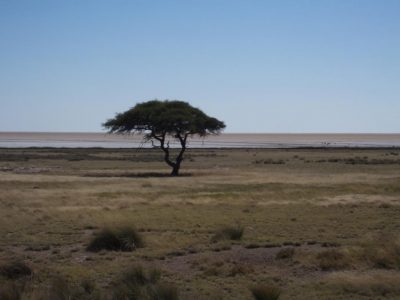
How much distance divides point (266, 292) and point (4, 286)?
5357 millimetres

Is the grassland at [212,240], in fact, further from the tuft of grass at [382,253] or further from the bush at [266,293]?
the bush at [266,293]

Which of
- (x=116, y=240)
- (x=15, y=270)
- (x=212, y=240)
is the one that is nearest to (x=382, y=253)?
(x=212, y=240)

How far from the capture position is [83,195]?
33.6 metres

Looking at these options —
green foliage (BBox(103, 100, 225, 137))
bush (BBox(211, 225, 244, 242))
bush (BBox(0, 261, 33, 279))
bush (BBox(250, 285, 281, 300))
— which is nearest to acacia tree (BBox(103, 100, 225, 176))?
green foliage (BBox(103, 100, 225, 137))

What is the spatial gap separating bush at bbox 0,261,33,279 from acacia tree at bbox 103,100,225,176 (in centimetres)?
3950

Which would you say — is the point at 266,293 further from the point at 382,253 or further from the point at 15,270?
the point at 15,270

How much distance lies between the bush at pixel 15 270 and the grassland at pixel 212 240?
0.19 feet

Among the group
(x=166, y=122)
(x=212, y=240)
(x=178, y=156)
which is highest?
(x=166, y=122)

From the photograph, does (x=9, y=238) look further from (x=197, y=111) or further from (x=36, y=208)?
(x=197, y=111)

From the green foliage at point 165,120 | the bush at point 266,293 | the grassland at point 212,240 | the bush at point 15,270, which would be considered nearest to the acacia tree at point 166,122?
the green foliage at point 165,120

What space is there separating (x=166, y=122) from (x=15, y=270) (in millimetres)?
41489

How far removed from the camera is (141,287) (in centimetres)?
1170

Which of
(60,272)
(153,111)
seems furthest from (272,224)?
(153,111)

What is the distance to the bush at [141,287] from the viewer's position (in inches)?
438
